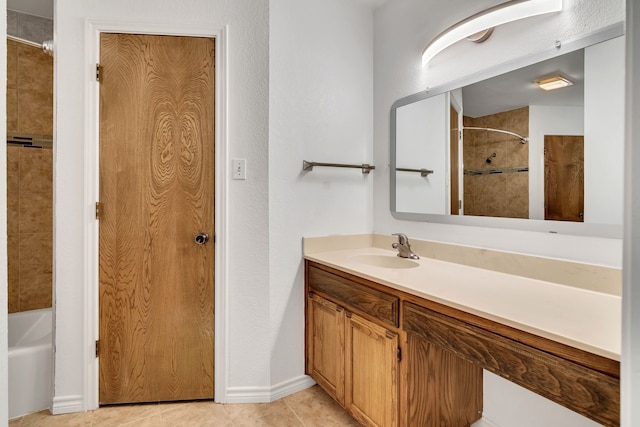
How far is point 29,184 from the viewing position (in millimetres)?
2365

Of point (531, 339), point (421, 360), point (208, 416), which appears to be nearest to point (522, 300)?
point (531, 339)

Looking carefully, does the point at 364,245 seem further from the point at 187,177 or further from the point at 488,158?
the point at 187,177

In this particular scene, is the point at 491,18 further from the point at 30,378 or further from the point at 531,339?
the point at 30,378

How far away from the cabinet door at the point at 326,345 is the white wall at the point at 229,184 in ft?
0.86

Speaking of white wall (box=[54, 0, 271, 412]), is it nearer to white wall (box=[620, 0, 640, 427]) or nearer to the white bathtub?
the white bathtub

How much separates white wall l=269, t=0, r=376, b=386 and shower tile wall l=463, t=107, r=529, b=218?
0.70 metres

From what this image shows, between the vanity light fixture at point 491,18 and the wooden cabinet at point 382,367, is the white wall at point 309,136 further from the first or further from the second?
the vanity light fixture at point 491,18

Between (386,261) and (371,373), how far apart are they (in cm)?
66

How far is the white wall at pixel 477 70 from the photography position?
1.29 m

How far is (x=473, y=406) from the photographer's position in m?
1.57

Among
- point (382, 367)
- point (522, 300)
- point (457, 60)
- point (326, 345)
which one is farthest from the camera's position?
point (326, 345)

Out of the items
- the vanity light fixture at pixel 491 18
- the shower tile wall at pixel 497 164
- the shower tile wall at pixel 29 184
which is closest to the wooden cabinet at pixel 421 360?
the shower tile wall at pixel 497 164

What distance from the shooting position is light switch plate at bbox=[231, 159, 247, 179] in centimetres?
189

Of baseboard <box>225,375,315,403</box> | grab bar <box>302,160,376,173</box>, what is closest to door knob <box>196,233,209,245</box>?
grab bar <box>302,160,376,173</box>
